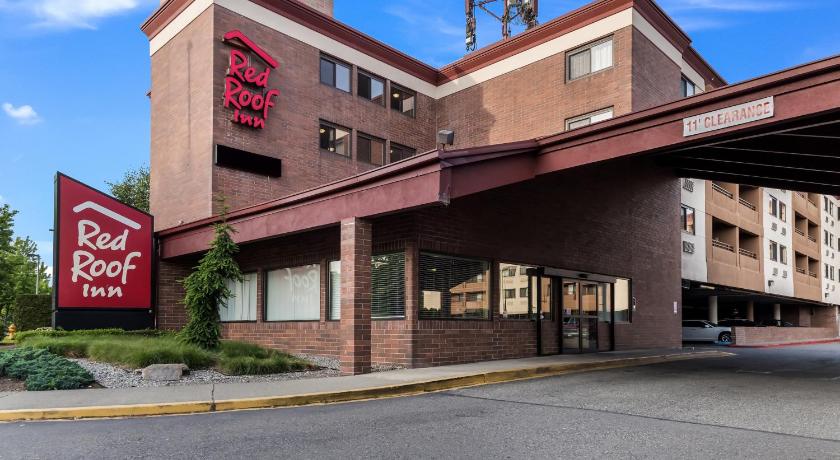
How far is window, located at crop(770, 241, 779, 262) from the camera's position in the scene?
41.5 meters

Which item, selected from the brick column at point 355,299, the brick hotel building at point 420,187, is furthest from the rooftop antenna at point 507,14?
the brick column at point 355,299

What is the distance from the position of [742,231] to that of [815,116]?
3017 centimetres

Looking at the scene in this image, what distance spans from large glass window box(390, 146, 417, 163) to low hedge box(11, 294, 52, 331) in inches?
595

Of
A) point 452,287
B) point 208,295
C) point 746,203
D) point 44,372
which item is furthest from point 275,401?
point 746,203

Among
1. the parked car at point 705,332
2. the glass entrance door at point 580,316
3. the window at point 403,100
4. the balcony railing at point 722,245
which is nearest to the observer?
the glass entrance door at point 580,316

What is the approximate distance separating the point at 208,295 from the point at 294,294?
12.8 ft

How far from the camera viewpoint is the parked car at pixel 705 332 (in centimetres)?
3456

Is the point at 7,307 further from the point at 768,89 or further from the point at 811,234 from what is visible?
the point at 811,234

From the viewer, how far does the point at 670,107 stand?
39.3 feet

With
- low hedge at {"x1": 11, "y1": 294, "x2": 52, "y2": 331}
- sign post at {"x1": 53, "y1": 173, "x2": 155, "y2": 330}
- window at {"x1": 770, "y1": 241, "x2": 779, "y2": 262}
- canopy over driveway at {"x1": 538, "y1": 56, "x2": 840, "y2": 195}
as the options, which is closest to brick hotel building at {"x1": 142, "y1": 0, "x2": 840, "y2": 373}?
canopy over driveway at {"x1": 538, "y1": 56, "x2": 840, "y2": 195}

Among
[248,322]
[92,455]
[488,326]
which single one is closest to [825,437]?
[92,455]

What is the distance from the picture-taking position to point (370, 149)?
27172 mm

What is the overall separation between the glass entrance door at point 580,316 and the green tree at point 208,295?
9.81m

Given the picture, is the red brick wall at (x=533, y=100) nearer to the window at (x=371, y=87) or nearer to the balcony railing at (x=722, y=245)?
the window at (x=371, y=87)
